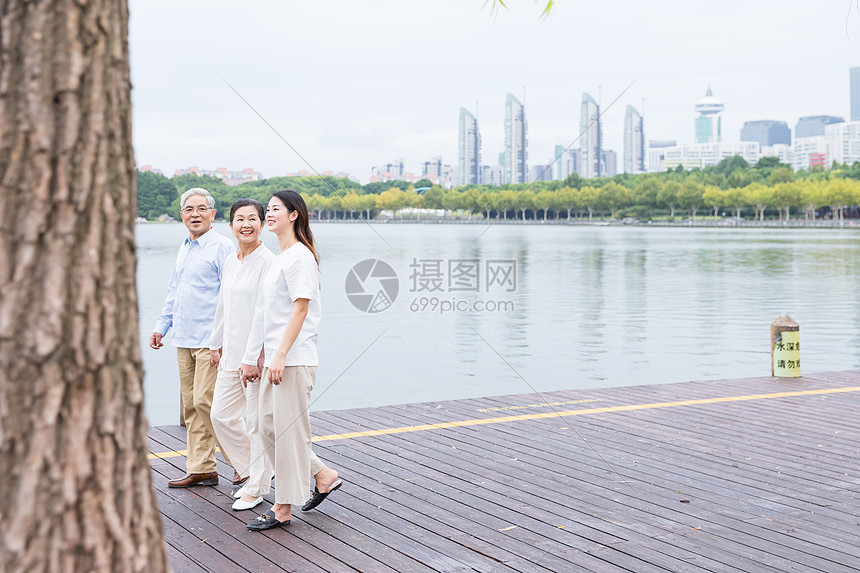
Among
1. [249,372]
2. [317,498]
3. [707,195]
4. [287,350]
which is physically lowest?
[317,498]

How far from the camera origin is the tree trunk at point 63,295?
1.66 m

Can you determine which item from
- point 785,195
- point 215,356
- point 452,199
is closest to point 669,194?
point 785,195

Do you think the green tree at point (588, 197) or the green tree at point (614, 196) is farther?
the green tree at point (614, 196)

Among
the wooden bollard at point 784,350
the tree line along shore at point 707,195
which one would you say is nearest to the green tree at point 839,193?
the tree line along shore at point 707,195

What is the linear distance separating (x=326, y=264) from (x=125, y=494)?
3980 centimetres

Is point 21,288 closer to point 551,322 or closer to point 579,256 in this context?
point 551,322

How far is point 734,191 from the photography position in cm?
11200

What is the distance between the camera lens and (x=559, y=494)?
14.7 ft

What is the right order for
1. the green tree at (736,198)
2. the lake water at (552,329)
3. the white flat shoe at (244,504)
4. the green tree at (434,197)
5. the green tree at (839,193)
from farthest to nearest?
1. the green tree at (736,198)
2. the green tree at (839,193)
3. the green tree at (434,197)
4. the lake water at (552,329)
5. the white flat shoe at (244,504)

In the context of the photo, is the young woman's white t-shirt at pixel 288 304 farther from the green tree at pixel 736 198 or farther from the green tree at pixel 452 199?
the green tree at pixel 736 198

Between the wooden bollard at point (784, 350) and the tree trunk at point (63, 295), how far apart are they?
742cm

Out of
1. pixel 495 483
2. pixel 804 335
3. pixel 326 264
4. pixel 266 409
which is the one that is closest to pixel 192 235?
pixel 266 409

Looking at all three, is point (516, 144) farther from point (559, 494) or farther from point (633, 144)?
point (633, 144)

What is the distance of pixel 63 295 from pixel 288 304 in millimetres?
2300
